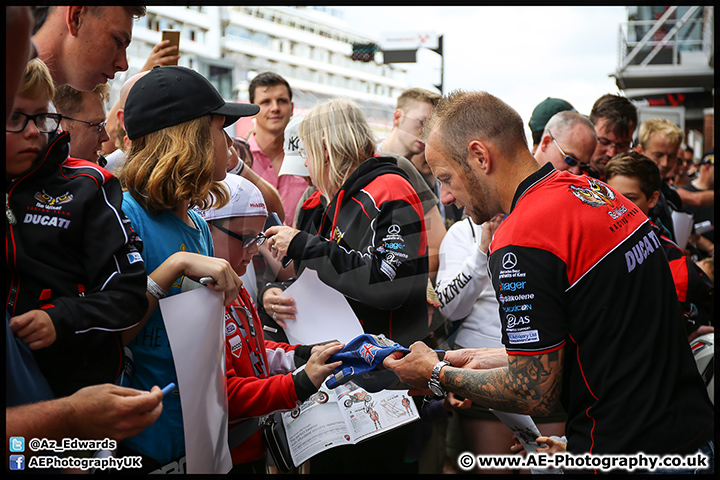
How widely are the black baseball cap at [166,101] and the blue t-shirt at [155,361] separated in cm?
26

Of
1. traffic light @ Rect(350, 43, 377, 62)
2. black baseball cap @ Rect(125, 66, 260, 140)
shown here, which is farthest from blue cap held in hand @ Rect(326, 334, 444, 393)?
traffic light @ Rect(350, 43, 377, 62)

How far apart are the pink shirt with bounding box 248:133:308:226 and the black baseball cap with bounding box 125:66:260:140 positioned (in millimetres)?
1933

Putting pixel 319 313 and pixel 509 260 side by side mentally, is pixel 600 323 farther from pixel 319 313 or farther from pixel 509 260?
pixel 319 313

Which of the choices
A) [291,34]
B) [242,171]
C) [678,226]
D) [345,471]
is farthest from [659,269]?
[291,34]

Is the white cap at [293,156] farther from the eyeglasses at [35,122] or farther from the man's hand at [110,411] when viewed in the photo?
the man's hand at [110,411]

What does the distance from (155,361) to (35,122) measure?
0.78 m

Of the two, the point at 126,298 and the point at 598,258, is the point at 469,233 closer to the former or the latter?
the point at 598,258

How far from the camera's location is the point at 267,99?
14.9 feet

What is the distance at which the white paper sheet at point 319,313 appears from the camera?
2361 mm

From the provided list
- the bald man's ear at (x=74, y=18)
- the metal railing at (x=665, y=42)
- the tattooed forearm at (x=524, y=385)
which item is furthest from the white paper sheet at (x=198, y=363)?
the metal railing at (x=665, y=42)

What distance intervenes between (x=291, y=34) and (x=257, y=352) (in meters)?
17.3

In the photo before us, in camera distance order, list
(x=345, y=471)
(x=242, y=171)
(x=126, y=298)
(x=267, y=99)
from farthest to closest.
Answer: (x=267, y=99)
(x=242, y=171)
(x=345, y=471)
(x=126, y=298)

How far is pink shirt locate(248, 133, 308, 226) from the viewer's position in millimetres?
4004

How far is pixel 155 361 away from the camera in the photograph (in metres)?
1.81
